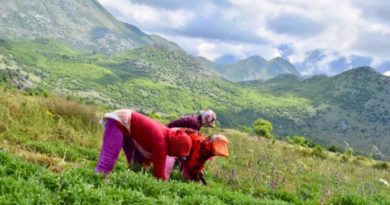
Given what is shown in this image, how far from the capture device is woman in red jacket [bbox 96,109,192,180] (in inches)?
360

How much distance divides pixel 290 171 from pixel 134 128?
8293 millimetres

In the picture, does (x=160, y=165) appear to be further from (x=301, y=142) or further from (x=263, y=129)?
(x=263, y=129)

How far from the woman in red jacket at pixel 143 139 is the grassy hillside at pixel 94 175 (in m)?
0.34

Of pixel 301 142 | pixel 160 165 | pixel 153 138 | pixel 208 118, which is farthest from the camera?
pixel 301 142

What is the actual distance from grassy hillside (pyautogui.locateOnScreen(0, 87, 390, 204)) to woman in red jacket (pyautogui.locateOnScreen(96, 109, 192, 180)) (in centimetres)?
34

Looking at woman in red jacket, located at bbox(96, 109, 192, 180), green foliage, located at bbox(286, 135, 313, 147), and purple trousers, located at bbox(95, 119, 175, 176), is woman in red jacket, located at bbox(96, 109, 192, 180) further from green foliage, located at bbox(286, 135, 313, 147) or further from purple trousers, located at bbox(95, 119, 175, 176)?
green foliage, located at bbox(286, 135, 313, 147)

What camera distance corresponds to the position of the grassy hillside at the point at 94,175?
6391 mm

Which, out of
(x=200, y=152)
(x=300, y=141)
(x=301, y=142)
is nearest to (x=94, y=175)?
(x=200, y=152)

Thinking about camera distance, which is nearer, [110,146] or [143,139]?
[110,146]

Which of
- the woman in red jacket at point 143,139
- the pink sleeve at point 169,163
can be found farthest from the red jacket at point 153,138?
the pink sleeve at point 169,163

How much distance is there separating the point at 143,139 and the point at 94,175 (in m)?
2.13

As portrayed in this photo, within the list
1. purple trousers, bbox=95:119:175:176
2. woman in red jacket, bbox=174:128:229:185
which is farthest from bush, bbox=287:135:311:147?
purple trousers, bbox=95:119:175:176

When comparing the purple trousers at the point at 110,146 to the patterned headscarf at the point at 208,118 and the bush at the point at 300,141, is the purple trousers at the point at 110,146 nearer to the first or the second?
the patterned headscarf at the point at 208,118

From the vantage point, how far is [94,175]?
7395mm
